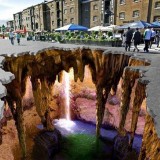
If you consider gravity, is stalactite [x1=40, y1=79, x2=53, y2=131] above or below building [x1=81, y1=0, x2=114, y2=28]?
below

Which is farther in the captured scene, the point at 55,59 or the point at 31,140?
the point at 31,140

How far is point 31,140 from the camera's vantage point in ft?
44.2

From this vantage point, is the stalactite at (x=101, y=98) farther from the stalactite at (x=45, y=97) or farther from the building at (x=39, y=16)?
the building at (x=39, y=16)

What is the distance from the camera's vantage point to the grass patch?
12094 millimetres

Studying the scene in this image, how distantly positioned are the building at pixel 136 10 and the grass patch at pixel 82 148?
23.5 m

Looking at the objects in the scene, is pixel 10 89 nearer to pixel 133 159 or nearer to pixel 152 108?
pixel 152 108

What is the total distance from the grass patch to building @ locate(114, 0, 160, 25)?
77.2ft

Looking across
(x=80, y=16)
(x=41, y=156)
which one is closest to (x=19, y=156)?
(x=41, y=156)

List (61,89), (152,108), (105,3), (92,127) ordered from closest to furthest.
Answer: (152,108)
(92,127)
(61,89)
(105,3)

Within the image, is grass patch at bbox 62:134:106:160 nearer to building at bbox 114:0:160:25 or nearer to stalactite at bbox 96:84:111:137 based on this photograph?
stalactite at bbox 96:84:111:137

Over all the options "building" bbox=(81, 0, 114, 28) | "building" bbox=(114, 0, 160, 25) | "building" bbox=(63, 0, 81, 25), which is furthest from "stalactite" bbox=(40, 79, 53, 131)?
"building" bbox=(63, 0, 81, 25)

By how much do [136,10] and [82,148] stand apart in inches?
1050

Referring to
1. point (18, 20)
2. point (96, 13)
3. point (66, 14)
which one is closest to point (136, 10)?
point (96, 13)

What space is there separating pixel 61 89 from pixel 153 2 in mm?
20754
